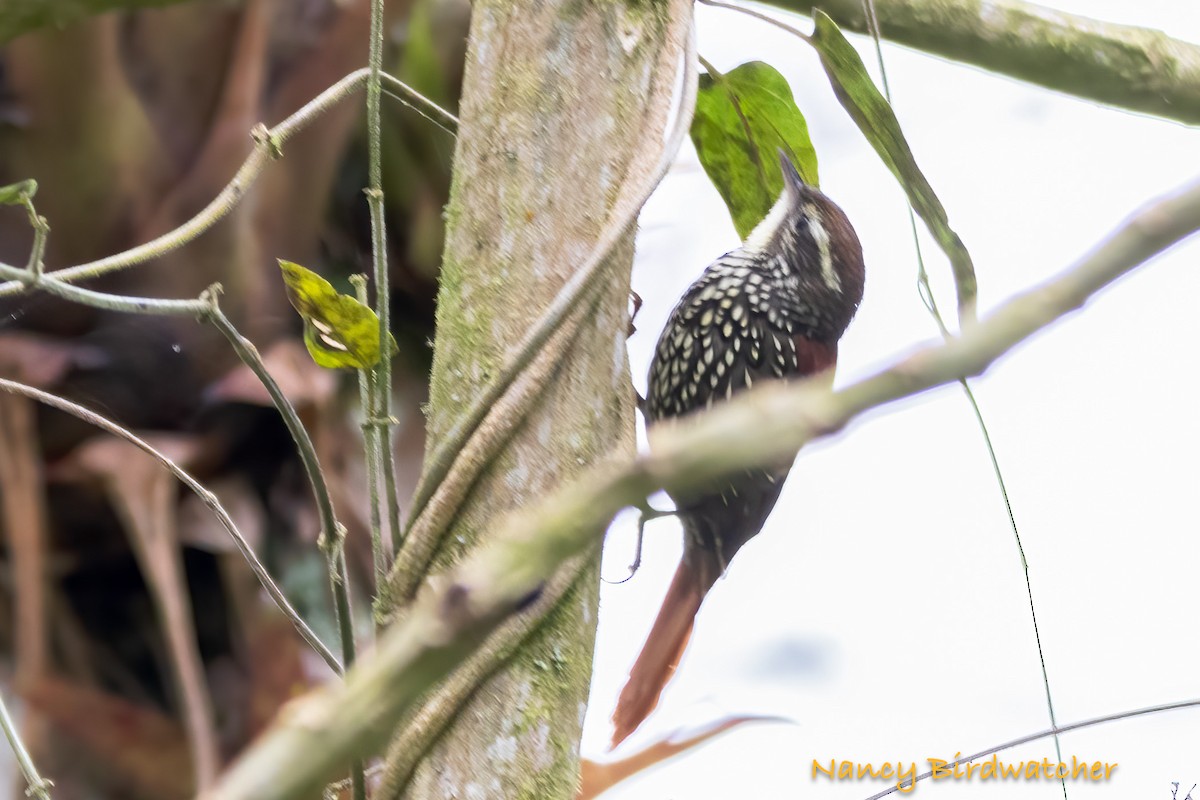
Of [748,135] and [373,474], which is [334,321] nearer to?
[373,474]

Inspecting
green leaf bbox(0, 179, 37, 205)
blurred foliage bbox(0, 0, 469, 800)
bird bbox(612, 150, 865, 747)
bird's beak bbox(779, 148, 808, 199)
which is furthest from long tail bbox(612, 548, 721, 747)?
green leaf bbox(0, 179, 37, 205)

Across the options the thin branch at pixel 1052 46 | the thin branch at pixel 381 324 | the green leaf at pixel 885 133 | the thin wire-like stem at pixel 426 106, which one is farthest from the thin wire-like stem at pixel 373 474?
the thin branch at pixel 1052 46

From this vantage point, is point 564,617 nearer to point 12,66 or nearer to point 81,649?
point 81,649

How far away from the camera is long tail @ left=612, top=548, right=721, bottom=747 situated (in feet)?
4.44

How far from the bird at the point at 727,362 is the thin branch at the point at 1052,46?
28 centimetres

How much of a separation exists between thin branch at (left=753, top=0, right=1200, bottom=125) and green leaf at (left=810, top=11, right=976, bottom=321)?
0.33 meters


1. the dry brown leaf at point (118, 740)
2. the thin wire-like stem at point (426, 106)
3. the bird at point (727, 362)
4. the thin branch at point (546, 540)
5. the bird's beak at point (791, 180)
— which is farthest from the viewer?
the bird's beak at point (791, 180)

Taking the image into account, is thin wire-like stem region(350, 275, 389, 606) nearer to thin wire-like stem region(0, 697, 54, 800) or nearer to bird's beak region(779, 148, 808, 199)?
thin wire-like stem region(0, 697, 54, 800)

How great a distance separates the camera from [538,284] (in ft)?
2.39

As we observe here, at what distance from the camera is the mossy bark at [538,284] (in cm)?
66

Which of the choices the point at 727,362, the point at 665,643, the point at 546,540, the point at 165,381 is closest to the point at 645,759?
the point at 665,643

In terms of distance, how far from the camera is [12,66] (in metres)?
1.25

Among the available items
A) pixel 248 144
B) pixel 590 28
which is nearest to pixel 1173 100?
pixel 590 28

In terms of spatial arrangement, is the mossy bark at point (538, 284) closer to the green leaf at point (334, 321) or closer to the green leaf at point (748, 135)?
the green leaf at point (334, 321)
